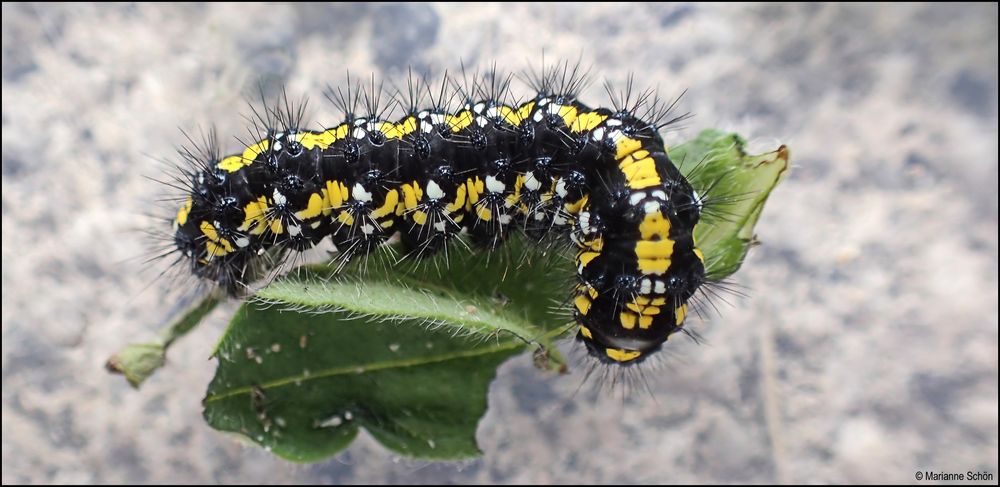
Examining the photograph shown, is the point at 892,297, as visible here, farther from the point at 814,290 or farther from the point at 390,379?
the point at 390,379

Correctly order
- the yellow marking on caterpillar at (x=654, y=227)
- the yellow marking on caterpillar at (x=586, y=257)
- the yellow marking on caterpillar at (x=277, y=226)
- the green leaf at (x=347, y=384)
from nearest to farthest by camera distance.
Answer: the yellow marking on caterpillar at (x=654, y=227)
the yellow marking on caterpillar at (x=586, y=257)
the yellow marking on caterpillar at (x=277, y=226)
the green leaf at (x=347, y=384)

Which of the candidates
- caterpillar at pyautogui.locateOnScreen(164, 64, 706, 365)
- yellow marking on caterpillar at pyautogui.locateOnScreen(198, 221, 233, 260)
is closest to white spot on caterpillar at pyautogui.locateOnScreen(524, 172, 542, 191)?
caterpillar at pyautogui.locateOnScreen(164, 64, 706, 365)

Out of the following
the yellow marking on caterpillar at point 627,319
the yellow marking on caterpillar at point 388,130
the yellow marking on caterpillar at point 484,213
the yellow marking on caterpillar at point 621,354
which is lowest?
the yellow marking on caterpillar at point 621,354

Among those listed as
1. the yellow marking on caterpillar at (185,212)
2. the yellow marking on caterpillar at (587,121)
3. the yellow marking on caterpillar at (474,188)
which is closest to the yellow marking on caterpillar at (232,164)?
the yellow marking on caterpillar at (185,212)

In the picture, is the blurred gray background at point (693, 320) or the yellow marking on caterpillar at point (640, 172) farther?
the blurred gray background at point (693, 320)

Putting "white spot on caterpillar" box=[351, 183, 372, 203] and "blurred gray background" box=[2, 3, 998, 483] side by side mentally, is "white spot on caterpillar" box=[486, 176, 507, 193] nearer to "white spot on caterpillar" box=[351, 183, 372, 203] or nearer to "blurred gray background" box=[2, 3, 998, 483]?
"white spot on caterpillar" box=[351, 183, 372, 203]

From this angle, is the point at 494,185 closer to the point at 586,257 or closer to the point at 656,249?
the point at 586,257

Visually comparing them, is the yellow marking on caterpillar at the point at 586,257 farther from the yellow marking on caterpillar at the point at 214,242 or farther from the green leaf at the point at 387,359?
the yellow marking on caterpillar at the point at 214,242
